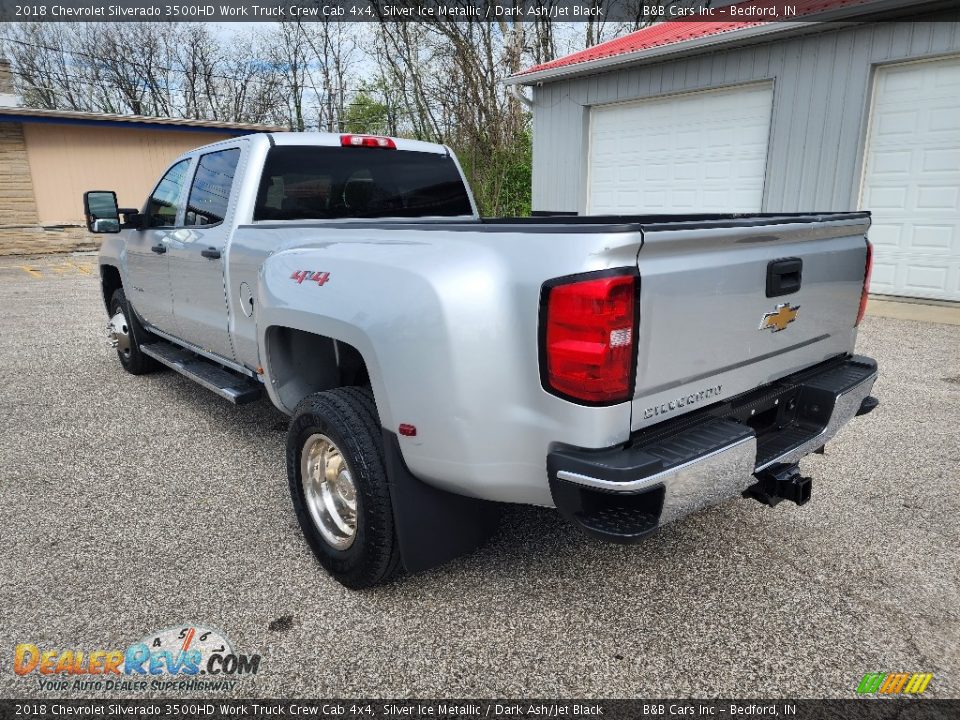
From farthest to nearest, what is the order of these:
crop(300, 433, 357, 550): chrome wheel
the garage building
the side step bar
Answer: the garage building → the side step bar → crop(300, 433, 357, 550): chrome wheel

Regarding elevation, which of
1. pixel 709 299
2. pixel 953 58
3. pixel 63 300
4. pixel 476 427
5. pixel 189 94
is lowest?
pixel 63 300

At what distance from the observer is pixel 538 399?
2.04 metres

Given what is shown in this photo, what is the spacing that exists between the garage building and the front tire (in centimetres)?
889

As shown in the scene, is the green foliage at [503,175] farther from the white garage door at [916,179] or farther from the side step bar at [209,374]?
the side step bar at [209,374]

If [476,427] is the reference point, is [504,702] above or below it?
below

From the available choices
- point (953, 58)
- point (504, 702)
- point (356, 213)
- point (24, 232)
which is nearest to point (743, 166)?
point (953, 58)

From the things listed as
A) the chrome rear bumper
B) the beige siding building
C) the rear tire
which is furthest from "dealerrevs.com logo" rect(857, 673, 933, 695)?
the beige siding building

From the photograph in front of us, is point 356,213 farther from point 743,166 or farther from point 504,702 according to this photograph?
point 743,166

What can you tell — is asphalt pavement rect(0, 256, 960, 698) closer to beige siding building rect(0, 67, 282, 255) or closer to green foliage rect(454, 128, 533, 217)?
green foliage rect(454, 128, 533, 217)

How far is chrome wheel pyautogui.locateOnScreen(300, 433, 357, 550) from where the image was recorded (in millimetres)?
2818

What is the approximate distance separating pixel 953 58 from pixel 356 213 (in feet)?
26.9

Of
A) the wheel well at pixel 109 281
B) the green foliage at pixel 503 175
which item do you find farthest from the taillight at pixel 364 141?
the green foliage at pixel 503 175

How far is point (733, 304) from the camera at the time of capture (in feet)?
7.54

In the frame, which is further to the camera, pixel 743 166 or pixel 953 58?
pixel 743 166
